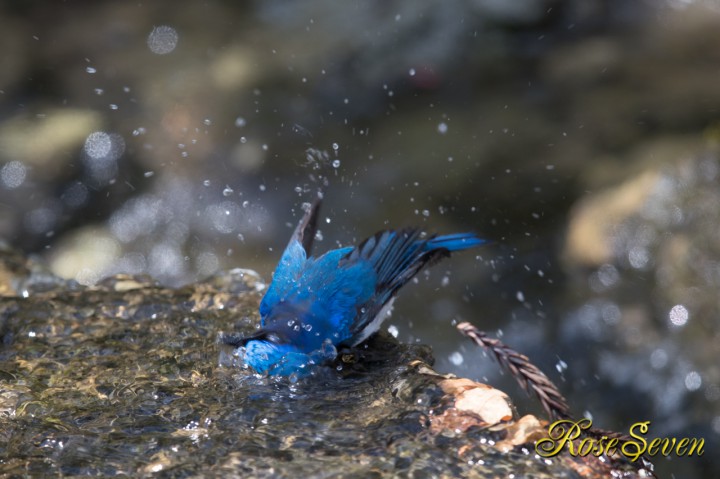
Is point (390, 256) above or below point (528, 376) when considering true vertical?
above

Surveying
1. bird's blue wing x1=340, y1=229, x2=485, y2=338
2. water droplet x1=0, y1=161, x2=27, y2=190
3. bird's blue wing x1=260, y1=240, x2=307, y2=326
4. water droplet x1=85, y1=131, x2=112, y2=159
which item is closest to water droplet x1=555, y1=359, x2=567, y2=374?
bird's blue wing x1=340, y1=229, x2=485, y2=338

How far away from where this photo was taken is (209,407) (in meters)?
2.62

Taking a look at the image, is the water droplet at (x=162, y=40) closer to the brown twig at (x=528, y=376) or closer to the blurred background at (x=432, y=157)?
the blurred background at (x=432, y=157)

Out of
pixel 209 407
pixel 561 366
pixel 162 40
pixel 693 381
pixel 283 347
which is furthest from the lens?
pixel 162 40

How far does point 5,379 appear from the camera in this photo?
2848 mm

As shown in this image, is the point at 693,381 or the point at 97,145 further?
the point at 97,145

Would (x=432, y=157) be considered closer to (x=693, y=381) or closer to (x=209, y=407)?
(x=693, y=381)

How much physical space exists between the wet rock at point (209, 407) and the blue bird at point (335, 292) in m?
0.10

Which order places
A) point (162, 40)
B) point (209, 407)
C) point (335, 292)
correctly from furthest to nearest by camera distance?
point (162, 40) < point (335, 292) < point (209, 407)

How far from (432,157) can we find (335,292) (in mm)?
3400

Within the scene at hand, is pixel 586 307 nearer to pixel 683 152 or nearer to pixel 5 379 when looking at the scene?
pixel 683 152

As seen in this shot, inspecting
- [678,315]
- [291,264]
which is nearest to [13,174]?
[291,264]

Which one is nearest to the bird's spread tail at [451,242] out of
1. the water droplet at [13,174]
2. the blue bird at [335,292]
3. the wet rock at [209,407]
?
the blue bird at [335,292]

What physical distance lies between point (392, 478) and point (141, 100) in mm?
5395
